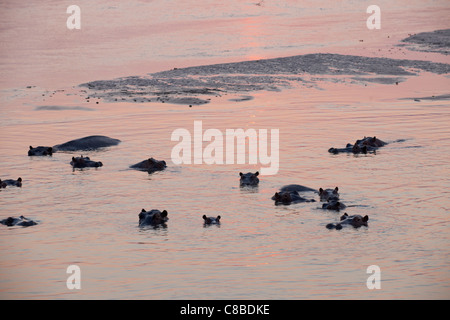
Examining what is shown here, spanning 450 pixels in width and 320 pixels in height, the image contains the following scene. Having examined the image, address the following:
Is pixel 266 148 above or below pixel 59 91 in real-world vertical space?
below

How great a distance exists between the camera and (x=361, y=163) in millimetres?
28625

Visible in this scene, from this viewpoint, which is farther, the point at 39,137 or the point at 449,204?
the point at 39,137

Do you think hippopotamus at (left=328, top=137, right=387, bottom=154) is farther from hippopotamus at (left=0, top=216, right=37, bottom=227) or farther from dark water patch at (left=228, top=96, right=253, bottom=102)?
dark water patch at (left=228, top=96, right=253, bottom=102)

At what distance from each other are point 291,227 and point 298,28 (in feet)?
174

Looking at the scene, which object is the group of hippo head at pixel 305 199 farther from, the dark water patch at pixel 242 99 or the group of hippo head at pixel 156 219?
the dark water patch at pixel 242 99

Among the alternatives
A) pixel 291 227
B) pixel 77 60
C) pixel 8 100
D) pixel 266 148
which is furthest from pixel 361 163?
pixel 77 60

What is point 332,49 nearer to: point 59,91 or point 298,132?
point 59,91

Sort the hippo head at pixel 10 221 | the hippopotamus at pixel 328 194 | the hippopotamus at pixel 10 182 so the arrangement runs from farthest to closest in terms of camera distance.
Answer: the hippopotamus at pixel 10 182 → the hippopotamus at pixel 328 194 → the hippo head at pixel 10 221

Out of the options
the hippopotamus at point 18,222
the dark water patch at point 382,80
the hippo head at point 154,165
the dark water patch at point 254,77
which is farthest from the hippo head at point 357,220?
the dark water patch at point 382,80

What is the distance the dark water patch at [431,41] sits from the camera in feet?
188

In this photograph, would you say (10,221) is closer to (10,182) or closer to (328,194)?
(10,182)

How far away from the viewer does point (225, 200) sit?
23703 millimetres

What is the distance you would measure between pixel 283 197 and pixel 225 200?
1763 millimetres

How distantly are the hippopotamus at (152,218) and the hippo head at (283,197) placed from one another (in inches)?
138
